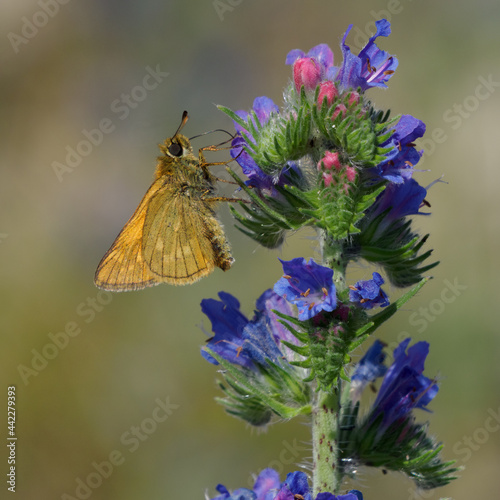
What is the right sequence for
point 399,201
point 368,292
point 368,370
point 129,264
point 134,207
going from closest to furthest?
1. point 368,292
2. point 399,201
3. point 368,370
4. point 129,264
5. point 134,207

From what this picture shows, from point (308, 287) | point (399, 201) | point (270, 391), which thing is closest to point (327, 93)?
point (399, 201)

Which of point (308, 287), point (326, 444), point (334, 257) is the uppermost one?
point (334, 257)

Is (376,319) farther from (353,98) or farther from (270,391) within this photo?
(353,98)

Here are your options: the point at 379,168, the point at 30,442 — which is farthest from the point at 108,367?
the point at 379,168

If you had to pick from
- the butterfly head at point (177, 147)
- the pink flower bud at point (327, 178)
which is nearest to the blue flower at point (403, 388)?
the pink flower bud at point (327, 178)

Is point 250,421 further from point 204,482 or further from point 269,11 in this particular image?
point 269,11

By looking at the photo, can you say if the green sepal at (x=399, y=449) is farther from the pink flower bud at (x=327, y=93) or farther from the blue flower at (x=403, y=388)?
the pink flower bud at (x=327, y=93)
